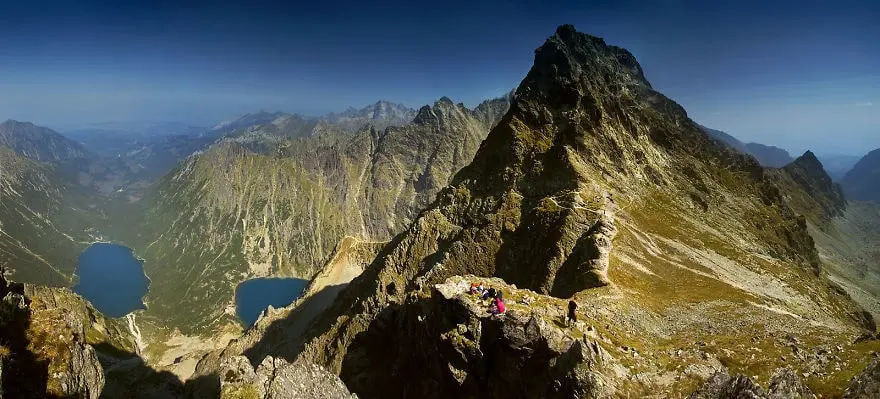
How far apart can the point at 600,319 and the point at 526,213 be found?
1499 inches

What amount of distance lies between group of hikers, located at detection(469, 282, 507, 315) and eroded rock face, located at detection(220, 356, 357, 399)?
55.2ft

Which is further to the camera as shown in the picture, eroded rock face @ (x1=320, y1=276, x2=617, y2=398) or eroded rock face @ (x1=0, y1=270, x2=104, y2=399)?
eroded rock face @ (x1=320, y1=276, x2=617, y2=398)

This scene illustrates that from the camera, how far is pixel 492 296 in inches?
1972

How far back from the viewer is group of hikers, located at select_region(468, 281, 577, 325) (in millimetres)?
42384

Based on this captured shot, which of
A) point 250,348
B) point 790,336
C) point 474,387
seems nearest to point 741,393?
point 790,336

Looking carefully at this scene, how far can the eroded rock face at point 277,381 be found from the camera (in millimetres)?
34469

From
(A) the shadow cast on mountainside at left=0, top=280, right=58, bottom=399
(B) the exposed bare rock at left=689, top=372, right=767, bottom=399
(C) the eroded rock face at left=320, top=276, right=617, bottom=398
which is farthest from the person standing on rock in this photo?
(A) the shadow cast on mountainside at left=0, top=280, right=58, bottom=399

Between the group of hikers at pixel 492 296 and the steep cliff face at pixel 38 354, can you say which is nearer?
the steep cliff face at pixel 38 354

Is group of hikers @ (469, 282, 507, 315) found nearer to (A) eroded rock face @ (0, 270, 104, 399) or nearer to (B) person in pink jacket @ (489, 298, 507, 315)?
(B) person in pink jacket @ (489, 298, 507, 315)

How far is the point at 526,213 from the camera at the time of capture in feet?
271

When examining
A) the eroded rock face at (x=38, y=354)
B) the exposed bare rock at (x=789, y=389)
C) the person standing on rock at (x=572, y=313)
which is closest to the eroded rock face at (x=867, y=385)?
the exposed bare rock at (x=789, y=389)

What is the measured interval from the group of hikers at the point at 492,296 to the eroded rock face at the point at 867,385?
89.2 ft

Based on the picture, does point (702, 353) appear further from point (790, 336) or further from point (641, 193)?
point (641, 193)

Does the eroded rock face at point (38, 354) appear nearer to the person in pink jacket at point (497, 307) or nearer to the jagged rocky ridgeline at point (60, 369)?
the jagged rocky ridgeline at point (60, 369)
